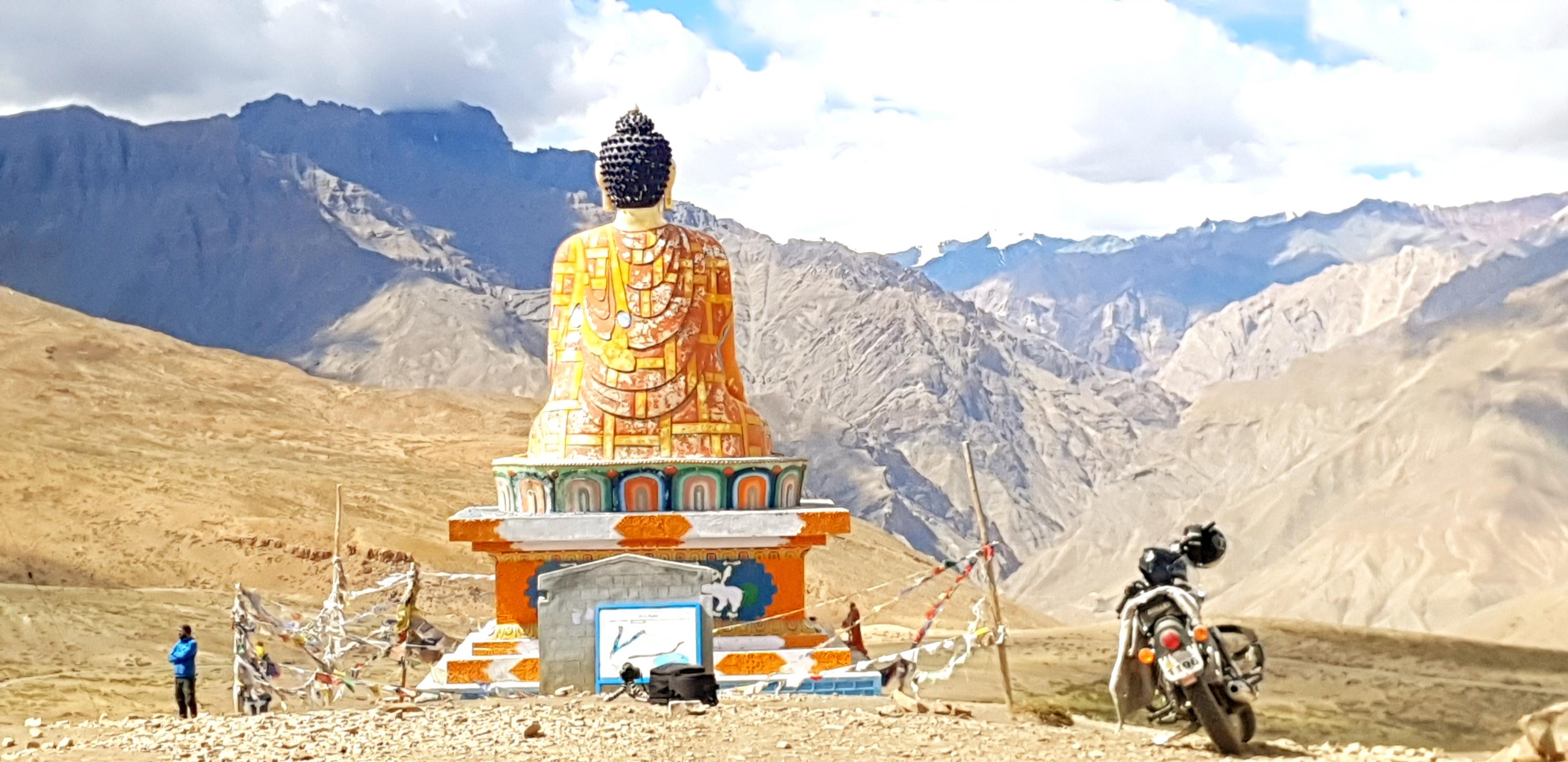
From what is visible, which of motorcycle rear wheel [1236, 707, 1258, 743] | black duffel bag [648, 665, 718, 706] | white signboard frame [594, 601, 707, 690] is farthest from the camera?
white signboard frame [594, 601, 707, 690]

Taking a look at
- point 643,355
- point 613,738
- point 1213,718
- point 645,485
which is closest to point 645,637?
point 645,485

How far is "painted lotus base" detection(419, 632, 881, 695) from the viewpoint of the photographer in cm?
1455

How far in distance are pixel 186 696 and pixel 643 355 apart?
596cm

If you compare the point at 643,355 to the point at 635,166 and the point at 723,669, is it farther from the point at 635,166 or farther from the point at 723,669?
the point at 723,669

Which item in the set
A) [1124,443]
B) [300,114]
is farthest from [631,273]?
[300,114]

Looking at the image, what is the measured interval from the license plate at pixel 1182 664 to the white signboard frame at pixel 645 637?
196 inches

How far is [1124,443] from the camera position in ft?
462

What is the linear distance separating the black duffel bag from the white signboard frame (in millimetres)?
1771

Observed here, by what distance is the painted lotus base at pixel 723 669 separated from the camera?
14.6 meters

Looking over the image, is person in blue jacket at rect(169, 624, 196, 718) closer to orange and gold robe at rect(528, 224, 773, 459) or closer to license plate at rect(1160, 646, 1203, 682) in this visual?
orange and gold robe at rect(528, 224, 773, 459)

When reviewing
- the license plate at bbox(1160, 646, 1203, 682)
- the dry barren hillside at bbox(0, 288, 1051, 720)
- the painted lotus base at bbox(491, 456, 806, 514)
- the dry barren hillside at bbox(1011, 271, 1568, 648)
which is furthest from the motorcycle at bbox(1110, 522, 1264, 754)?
the dry barren hillside at bbox(1011, 271, 1568, 648)

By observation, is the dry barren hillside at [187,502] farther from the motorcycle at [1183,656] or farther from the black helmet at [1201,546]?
the black helmet at [1201,546]

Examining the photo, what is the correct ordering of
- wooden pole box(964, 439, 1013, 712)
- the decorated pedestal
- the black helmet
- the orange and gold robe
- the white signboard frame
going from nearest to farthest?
the black helmet → wooden pole box(964, 439, 1013, 712) → the white signboard frame → the decorated pedestal → the orange and gold robe

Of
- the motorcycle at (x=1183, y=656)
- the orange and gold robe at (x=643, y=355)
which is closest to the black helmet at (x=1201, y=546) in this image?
the motorcycle at (x=1183, y=656)
